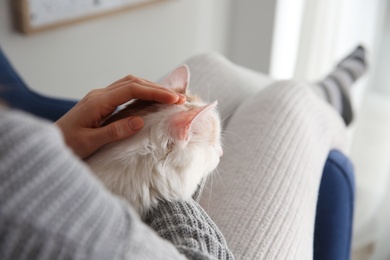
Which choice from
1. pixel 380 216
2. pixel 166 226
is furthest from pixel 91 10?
pixel 380 216

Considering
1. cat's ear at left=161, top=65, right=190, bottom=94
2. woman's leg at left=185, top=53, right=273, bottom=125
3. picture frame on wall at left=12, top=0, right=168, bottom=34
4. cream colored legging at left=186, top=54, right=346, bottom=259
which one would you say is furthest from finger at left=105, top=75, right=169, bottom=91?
picture frame on wall at left=12, top=0, right=168, bottom=34

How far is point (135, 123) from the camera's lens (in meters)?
0.59

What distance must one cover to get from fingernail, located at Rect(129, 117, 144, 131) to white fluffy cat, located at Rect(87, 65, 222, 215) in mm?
11

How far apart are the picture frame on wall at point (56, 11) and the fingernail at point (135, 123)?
94cm

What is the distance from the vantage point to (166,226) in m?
0.58

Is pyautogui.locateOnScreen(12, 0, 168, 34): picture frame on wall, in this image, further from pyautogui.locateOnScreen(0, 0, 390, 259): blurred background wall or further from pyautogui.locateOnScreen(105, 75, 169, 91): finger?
pyautogui.locateOnScreen(105, 75, 169, 91): finger

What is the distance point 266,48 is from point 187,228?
1667 mm

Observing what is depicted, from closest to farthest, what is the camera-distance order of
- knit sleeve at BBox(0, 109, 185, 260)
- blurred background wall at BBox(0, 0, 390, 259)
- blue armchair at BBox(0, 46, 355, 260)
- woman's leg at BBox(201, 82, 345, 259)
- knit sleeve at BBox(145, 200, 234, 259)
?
knit sleeve at BBox(0, 109, 185, 260), knit sleeve at BBox(145, 200, 234, 259), woman's leg at BBox(201, 82, 345, 259), blue armchair at BBox(0, 46, 355, 260), blurred background wall at BBox(0, 0, 390, 259)

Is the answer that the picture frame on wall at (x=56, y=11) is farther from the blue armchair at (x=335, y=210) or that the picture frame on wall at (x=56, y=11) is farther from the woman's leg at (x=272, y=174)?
the woman's leg at (x=272, y=174)

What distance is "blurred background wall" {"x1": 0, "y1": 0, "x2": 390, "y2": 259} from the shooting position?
1.59 meters

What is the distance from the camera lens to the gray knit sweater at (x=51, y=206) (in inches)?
12.8

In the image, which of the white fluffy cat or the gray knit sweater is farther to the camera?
the white fluffy cat

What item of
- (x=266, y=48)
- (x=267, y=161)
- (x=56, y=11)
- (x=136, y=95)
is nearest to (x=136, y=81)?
(x=136, y=95)

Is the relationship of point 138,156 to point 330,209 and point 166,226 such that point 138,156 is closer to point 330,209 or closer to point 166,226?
point 166,226
